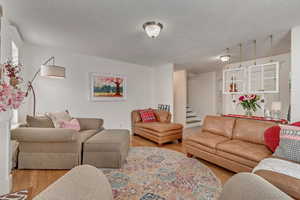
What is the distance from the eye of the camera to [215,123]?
2.95 metres

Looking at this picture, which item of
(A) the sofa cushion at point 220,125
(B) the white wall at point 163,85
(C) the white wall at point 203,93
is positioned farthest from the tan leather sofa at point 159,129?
(C) the white wall at point 203,93

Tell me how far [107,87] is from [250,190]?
3.99m

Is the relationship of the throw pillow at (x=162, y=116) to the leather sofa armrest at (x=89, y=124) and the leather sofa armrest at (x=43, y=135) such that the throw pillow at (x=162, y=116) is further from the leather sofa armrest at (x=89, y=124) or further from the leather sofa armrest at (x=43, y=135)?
the leather sofa armrest at (x=43, y=135)

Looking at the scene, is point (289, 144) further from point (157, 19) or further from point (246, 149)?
point (157, 19)

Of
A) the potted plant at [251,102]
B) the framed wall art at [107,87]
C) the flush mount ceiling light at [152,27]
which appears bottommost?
the potted plant at [251,102]

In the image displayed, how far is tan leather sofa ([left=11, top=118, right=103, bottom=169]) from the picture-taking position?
218 centimetres

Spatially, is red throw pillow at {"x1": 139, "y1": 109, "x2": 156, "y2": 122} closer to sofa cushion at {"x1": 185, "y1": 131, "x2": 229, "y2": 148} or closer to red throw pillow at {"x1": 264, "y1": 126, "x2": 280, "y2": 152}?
sofa cushion at {"x1": 185, "y1": 131, "x2": 229, "y2": 148}

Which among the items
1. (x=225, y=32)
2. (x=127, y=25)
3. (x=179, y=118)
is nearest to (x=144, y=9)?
(x=127, y=25)

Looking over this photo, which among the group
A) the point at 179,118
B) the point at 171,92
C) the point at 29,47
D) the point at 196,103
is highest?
the point at 29,47

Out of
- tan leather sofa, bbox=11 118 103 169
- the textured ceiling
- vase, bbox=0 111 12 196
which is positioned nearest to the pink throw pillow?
tan leather sofa, bbox=11 118 103 169

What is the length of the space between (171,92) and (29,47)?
12.5 feet

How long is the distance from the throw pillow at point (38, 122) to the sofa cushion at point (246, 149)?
9.93 feet

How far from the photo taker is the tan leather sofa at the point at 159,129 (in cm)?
358

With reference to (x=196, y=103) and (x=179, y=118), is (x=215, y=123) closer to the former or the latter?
(x=179, y=118)
